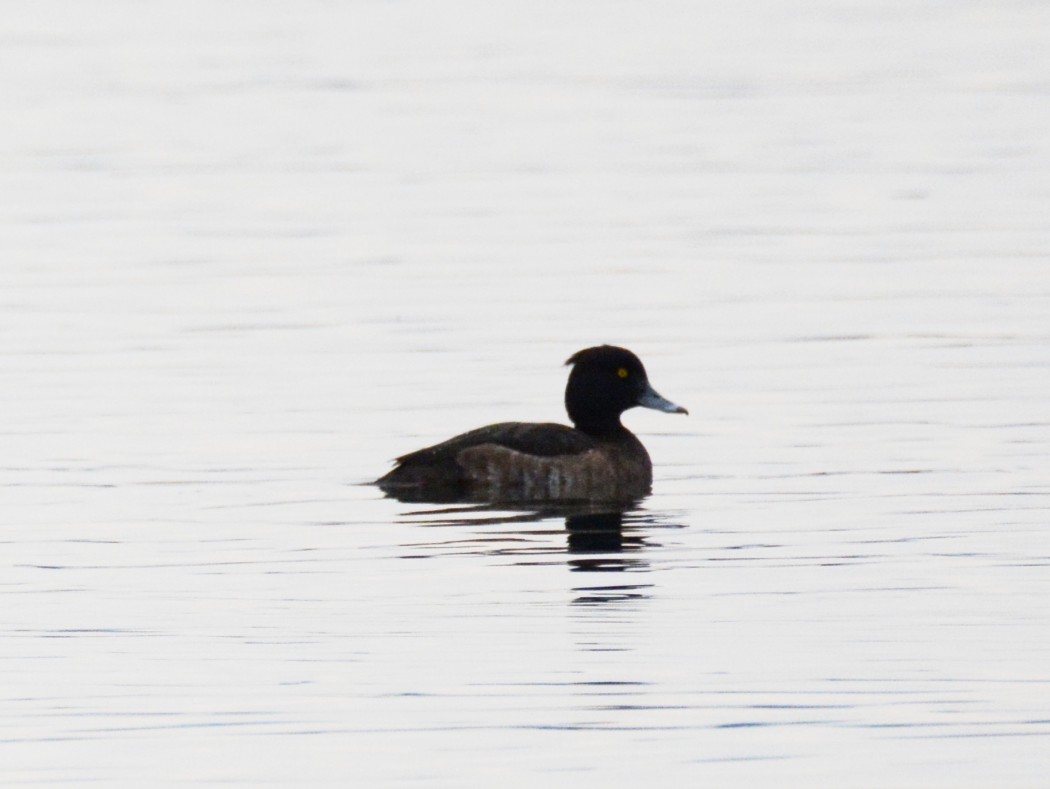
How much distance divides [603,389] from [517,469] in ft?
3.34

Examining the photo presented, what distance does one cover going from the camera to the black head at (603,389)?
1521cm

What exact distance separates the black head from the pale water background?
0.42 meters

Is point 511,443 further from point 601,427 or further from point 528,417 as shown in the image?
point 528,417

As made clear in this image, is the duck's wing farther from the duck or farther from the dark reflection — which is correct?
the dark reflection

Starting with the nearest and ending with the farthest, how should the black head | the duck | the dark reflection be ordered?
the dark reflection, the duck, the black head

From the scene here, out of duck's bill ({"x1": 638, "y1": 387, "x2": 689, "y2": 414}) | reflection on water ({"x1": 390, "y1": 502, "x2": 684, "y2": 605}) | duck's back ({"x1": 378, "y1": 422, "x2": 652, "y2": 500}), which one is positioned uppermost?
duck's bill ({"x1": 638, "y1": 387, "x2": 689, "y2": 414})

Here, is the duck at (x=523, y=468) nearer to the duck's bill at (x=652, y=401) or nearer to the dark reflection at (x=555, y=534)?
the dark reflection at (x=555, y=534)

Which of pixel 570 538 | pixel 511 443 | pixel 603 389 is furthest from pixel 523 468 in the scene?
pixel 570 538

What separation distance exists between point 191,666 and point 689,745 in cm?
219

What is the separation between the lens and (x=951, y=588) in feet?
37.1

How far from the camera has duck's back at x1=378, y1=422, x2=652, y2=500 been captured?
564 inches

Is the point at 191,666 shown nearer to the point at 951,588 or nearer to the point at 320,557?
the point at 320,557

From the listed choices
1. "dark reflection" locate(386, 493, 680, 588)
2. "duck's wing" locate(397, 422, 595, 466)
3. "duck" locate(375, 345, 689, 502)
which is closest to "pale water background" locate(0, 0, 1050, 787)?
"dark reflection" locate(386, 493, 680, 588)

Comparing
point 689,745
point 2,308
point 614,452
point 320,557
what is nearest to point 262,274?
point 2,308
